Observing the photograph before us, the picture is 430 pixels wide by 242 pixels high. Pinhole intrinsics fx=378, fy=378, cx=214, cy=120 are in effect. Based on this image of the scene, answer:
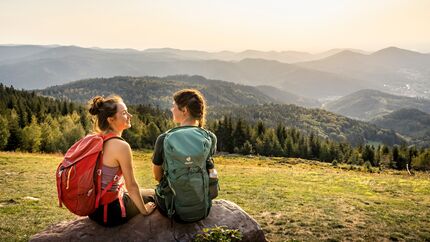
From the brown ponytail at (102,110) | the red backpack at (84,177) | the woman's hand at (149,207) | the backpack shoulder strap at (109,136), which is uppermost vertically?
the brown ponytail at (102,110)

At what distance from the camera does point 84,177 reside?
22.8 ft

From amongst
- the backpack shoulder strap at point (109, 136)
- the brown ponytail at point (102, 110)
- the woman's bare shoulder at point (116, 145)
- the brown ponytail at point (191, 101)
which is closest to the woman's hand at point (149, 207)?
the woman's bare shoulder at point (116, 145)

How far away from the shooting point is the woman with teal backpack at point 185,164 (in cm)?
702

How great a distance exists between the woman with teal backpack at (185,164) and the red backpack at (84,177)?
0.94 meters

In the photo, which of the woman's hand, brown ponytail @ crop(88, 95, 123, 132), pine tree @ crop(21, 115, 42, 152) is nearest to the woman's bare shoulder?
brown ponytail @ crop(88, 95, 123, 132)

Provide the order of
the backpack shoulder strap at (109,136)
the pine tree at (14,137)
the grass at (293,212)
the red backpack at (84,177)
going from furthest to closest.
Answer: the pine tree at (14,137)
the grass at (293,212)
the backpack shoulder strap at (109,136)
the red backpack at (84,177)

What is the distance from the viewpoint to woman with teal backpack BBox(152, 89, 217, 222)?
702 cm

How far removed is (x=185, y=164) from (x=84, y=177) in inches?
73.3

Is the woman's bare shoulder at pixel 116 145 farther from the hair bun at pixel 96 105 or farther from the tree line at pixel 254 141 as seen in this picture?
the tree line at pixel 254 141

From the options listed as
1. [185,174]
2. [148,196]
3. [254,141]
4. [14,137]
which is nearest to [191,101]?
[185,174]

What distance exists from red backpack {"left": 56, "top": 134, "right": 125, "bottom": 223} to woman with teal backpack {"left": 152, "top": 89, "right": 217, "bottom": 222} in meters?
0.94

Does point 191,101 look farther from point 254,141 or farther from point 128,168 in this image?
point 254,141

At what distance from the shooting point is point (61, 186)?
707cm

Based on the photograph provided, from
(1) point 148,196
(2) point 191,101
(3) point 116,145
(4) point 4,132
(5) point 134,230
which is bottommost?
(4) point 4,132
